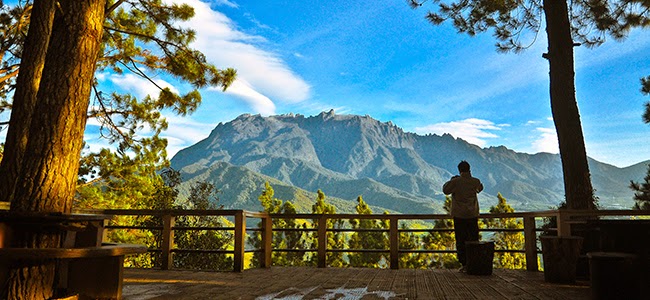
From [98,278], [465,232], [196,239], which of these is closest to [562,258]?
[465,232]

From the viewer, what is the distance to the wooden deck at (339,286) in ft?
11.8

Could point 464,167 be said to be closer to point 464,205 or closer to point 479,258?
point 464,205

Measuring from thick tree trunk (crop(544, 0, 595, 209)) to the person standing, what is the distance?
1.55 meters

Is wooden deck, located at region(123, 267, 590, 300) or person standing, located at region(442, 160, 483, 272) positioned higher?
person standing, located at region(442, 160, 483, 272)

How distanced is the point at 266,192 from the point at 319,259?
77.9ft

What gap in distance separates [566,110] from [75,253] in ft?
19.9

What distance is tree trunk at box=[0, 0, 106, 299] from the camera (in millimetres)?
2756

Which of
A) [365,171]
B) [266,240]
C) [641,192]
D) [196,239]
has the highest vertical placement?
[365,171]

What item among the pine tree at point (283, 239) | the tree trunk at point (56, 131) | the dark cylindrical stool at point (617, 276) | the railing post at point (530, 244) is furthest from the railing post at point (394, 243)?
the pine tree at point (283, 239)

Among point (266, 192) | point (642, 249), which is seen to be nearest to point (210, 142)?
point (266, 192)

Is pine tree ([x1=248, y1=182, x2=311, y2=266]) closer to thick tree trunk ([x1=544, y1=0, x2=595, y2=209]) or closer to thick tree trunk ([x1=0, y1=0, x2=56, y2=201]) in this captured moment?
thick tree trunk ([x1=544, y1=0, x2=595, y2=209])

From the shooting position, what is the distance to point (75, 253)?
8.27ft

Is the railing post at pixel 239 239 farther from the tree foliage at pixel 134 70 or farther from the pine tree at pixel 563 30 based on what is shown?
the pine tree at pixel 563 30

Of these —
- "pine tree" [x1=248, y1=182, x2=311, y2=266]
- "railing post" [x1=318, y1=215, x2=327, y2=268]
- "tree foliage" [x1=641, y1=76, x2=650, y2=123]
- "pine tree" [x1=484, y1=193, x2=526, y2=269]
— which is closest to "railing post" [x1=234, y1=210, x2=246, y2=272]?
"railing post" [x1=318, y1=215, x2=327, y2=268]
